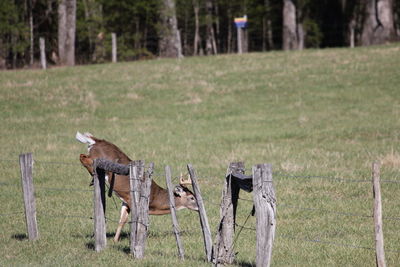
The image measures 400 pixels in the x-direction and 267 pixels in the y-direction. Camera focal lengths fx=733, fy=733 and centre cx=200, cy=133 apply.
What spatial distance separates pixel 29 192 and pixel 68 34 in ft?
97.2

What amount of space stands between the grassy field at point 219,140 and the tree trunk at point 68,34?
4.09 m

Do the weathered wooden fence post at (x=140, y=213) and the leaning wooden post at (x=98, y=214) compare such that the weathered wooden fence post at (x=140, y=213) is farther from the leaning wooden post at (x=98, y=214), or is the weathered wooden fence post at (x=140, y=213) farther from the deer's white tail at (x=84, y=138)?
the deer's white tail at (x=84, y=138)

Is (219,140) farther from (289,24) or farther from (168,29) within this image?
(289,24)

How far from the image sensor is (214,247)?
9.18m

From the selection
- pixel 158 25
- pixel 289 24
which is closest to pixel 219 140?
pixel 158 25

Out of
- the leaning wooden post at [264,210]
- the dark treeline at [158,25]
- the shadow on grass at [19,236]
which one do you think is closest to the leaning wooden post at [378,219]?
the leaning wooden post at [264,210]

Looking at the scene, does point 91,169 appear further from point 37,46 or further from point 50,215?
point 37,46

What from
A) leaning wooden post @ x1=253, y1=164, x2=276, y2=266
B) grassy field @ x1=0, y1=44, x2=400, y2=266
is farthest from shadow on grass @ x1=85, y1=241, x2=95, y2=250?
leaning wooden post @ x1=253, y1=164, x2=276, y2=266

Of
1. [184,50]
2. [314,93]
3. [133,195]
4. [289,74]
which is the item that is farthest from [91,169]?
[184,50]

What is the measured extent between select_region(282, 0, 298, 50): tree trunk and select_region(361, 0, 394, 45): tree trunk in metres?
5.00

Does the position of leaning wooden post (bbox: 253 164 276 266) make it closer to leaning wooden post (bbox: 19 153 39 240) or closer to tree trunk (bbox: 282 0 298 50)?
leaning wooden post (bbox: 19 153 39 240)

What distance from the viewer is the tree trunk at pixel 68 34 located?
39781mm

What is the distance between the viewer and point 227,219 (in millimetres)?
9102

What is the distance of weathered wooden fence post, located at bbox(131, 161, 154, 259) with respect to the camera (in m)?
9.78
